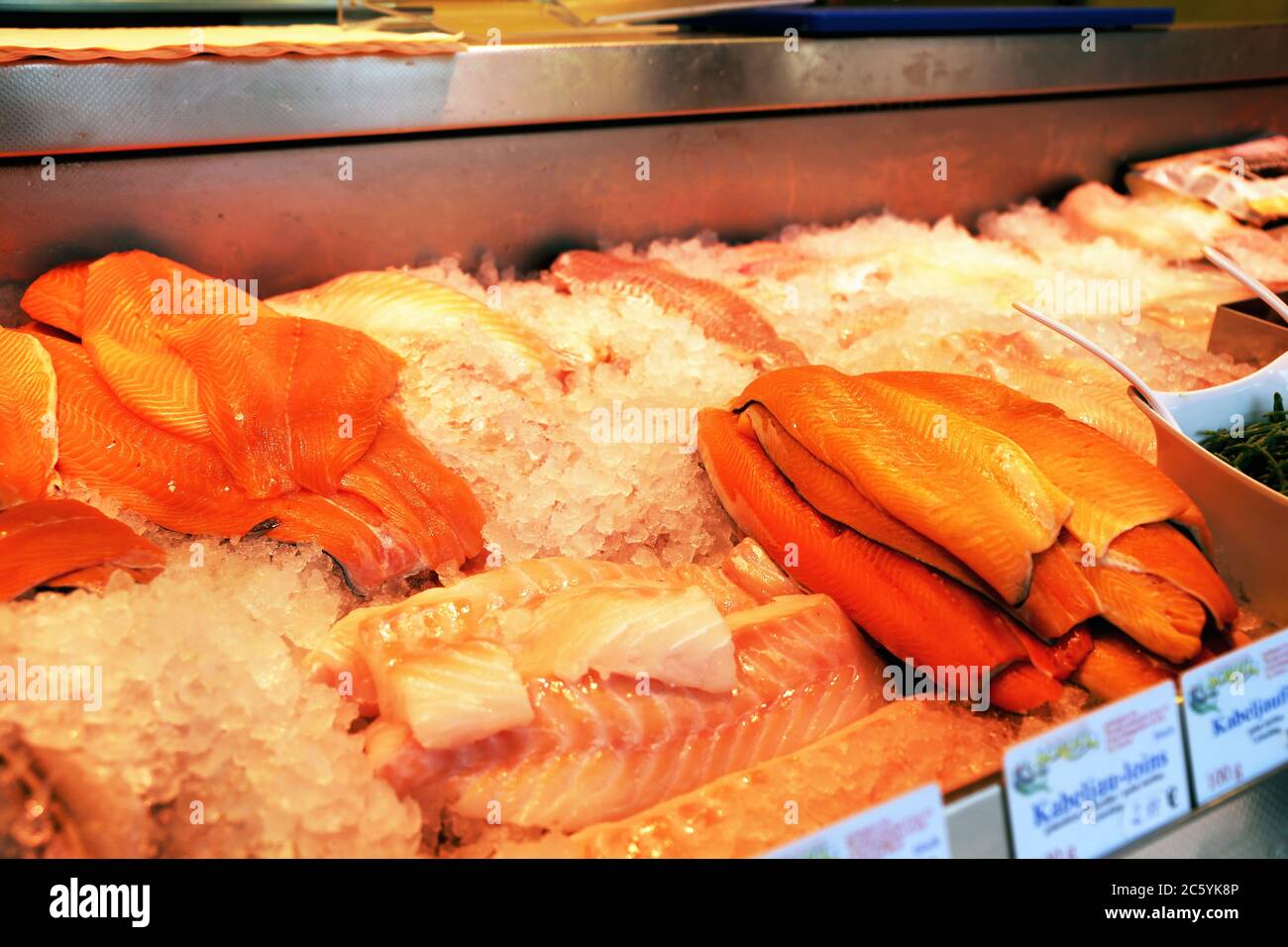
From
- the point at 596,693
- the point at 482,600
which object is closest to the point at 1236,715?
the point at 596,693

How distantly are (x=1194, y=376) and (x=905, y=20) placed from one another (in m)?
1.24

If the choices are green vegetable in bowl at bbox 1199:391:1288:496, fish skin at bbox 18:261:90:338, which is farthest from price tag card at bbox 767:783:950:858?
fish skin at bbox 18:261:90:338

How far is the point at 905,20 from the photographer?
274 cm

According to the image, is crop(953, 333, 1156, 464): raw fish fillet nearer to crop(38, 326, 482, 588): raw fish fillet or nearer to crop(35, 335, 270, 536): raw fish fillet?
crop(38, 326, 482, 588): raw fish fillet

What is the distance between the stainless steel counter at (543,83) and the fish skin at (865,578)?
1.08 meters

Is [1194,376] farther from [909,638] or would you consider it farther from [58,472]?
[58,472]

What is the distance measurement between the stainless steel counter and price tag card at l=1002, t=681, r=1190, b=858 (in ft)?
6.01

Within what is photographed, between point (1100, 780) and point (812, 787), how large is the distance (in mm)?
327

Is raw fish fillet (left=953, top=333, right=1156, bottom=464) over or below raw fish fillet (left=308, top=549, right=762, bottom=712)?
over

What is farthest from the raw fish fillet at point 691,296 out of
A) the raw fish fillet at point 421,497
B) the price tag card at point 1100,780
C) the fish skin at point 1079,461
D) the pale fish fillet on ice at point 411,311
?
the price tag card at point 1100,780

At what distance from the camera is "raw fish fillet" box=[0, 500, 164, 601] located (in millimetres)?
1276

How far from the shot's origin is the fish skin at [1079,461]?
1.41m

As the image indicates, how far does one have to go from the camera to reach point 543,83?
235 cm
